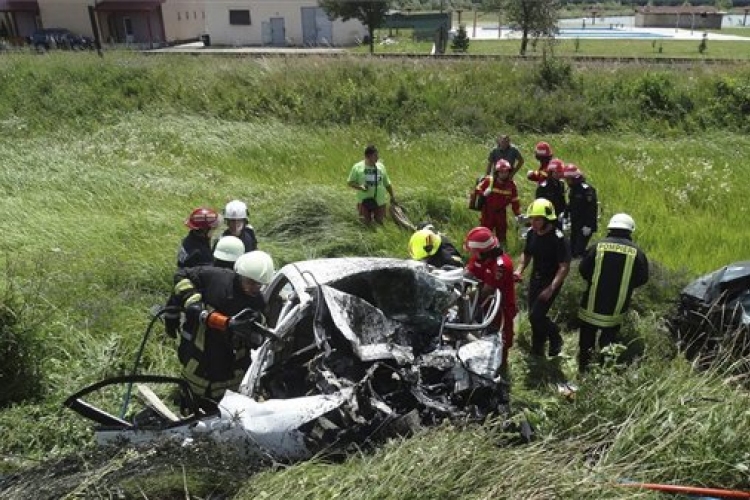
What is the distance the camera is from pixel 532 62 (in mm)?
17594

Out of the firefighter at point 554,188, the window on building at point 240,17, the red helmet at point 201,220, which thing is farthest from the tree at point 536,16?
the red helmet at point 201,220

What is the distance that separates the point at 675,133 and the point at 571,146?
3505mm

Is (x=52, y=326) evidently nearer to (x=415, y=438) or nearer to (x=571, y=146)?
(x=415, y=438)

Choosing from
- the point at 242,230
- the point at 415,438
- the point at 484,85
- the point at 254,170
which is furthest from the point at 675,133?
the point at 415,438

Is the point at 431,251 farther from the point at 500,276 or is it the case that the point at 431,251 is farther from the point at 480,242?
the point at 500,276

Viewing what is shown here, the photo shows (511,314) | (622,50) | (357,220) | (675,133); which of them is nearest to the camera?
(511,314)

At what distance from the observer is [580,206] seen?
7.03m

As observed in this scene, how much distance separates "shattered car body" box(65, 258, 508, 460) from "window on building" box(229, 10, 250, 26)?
38010mm

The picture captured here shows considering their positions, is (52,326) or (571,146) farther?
(571,146)

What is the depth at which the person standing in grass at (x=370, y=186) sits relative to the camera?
8375 mm

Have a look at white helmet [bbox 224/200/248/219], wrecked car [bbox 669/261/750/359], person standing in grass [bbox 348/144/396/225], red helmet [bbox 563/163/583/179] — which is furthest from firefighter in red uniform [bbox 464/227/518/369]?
person standing in grass [bbox 348/144/396/225]

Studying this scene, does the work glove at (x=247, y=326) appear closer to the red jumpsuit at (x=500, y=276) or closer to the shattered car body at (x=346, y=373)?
the shattered car body at (x=346, y=373)

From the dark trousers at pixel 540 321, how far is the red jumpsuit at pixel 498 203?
6.70ft

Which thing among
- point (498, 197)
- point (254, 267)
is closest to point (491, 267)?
point (254, 267)
